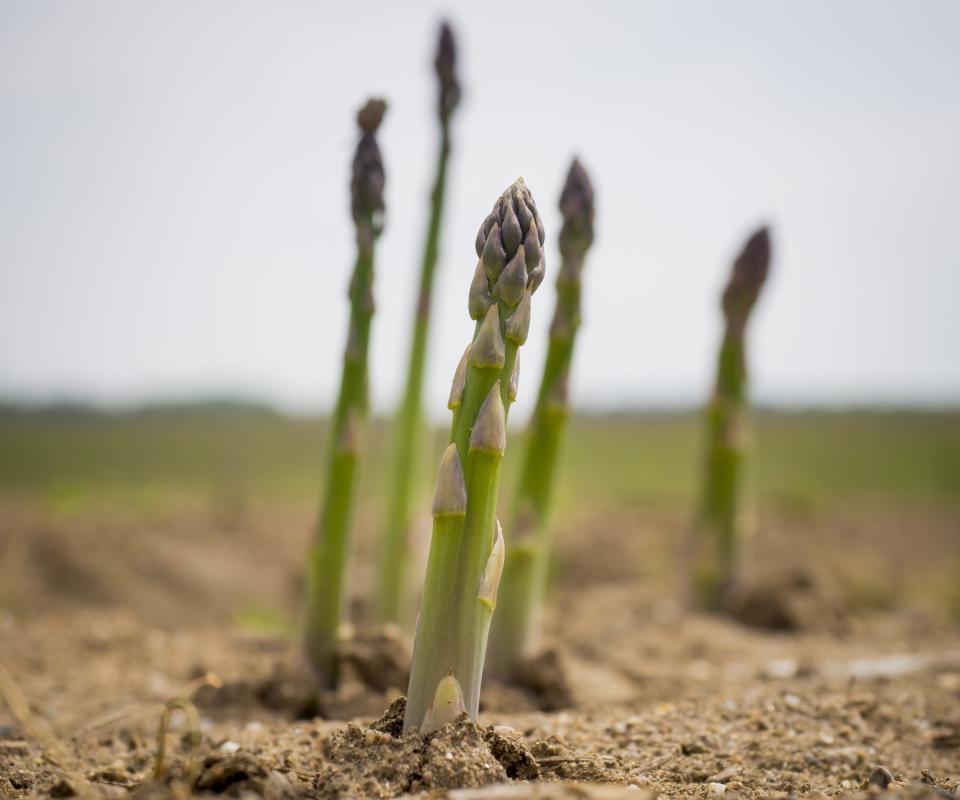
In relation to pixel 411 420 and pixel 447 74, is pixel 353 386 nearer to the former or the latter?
pixel 411 420

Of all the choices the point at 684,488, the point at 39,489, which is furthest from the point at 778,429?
the point at 39,489

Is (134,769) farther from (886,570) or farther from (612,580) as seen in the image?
(886,570)

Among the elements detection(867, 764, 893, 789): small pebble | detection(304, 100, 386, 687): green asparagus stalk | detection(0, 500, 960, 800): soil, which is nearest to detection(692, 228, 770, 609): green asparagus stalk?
detection(0, 500, 960, 800): soil

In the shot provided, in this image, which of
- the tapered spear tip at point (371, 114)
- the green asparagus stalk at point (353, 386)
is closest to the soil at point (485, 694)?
the green asparagus stalk at point (353, 386)

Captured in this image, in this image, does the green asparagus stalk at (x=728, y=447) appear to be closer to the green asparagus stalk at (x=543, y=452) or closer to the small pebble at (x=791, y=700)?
the green asparagus stalk at (x=543, y=452)

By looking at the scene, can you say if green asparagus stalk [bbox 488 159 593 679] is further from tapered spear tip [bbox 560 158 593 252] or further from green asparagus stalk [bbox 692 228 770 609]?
green asparagus stalk [bbox 692 228 770 609]
